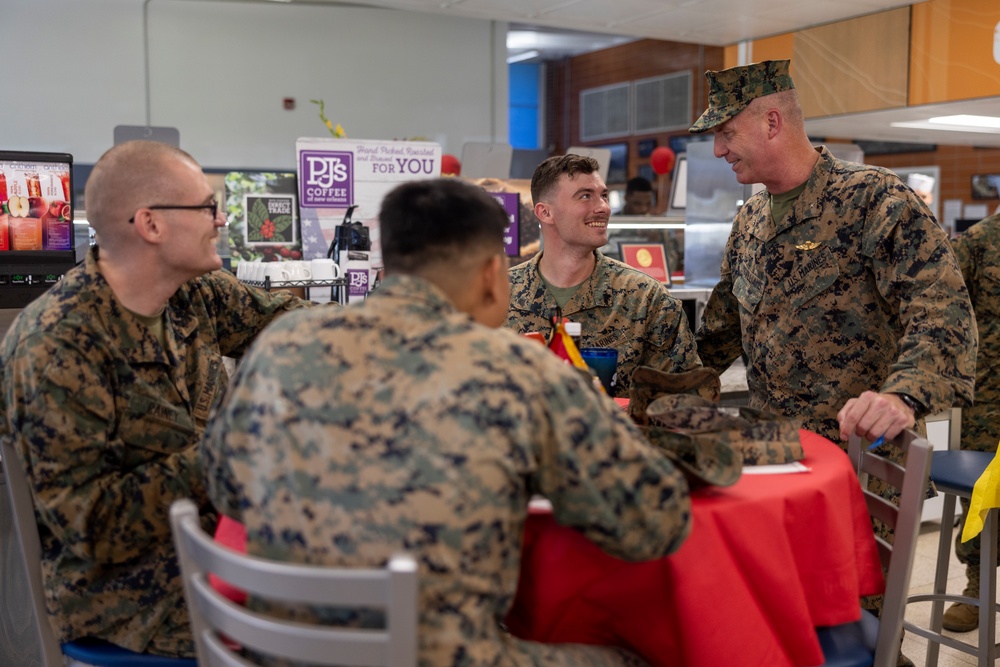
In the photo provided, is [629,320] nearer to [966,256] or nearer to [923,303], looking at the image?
[923,303]

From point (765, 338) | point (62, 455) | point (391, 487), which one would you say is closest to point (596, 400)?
point (391, 487)

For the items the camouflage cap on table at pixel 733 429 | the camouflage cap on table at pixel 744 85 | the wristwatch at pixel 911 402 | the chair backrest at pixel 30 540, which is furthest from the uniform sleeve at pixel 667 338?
the chair backrest at pixel 30 540

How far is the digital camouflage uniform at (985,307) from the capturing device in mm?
4062

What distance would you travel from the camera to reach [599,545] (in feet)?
4.50

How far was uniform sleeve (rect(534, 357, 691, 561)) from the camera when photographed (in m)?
1.28

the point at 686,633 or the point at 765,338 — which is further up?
the point at 765,338

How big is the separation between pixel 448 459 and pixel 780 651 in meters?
0.76

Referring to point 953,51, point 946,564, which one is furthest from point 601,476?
point 953,51

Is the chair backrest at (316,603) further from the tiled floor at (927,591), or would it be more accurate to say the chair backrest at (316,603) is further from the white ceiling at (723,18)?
the white ceiling at (723,18)

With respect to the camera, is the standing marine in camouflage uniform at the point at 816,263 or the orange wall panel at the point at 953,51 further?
the orange wall panel at the point at 953,51

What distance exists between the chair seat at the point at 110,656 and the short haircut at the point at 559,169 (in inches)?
72.6

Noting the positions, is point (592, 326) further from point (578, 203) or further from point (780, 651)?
point (780, 651)

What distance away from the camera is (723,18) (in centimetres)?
698

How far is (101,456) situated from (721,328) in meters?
1.85
